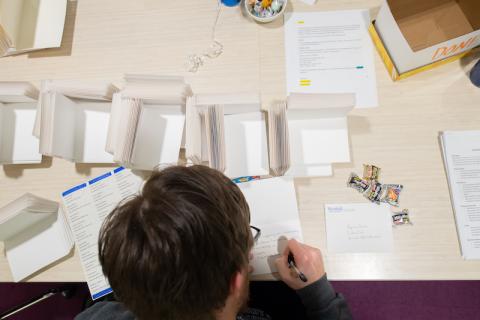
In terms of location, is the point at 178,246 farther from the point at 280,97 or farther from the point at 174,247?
the point at 280,97

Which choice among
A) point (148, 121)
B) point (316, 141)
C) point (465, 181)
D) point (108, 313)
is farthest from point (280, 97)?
point (108, 313)

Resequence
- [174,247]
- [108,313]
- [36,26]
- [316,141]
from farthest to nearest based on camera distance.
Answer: [36,26], [316,141], [108,313], [174,247]

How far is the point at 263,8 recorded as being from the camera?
980 millimetres

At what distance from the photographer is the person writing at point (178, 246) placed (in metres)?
0.52

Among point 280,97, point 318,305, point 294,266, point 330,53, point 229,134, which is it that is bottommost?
point 318,305

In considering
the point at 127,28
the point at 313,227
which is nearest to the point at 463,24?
the point at 313,227

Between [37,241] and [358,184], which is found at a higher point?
[358,184]

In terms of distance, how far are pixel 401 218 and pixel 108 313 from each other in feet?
2.58

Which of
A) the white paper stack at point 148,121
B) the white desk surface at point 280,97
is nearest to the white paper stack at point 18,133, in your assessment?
the white desk surface at point 280,97

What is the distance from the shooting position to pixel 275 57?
0.98 meters

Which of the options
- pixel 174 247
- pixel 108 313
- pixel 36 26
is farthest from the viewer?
pixel 36 26

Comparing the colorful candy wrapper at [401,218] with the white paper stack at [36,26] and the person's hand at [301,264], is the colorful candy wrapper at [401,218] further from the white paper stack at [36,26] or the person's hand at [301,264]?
the white paper stack at [36,26]

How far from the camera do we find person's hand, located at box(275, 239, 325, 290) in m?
0.80

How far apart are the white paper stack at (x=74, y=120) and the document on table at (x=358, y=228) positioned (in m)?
0.67
